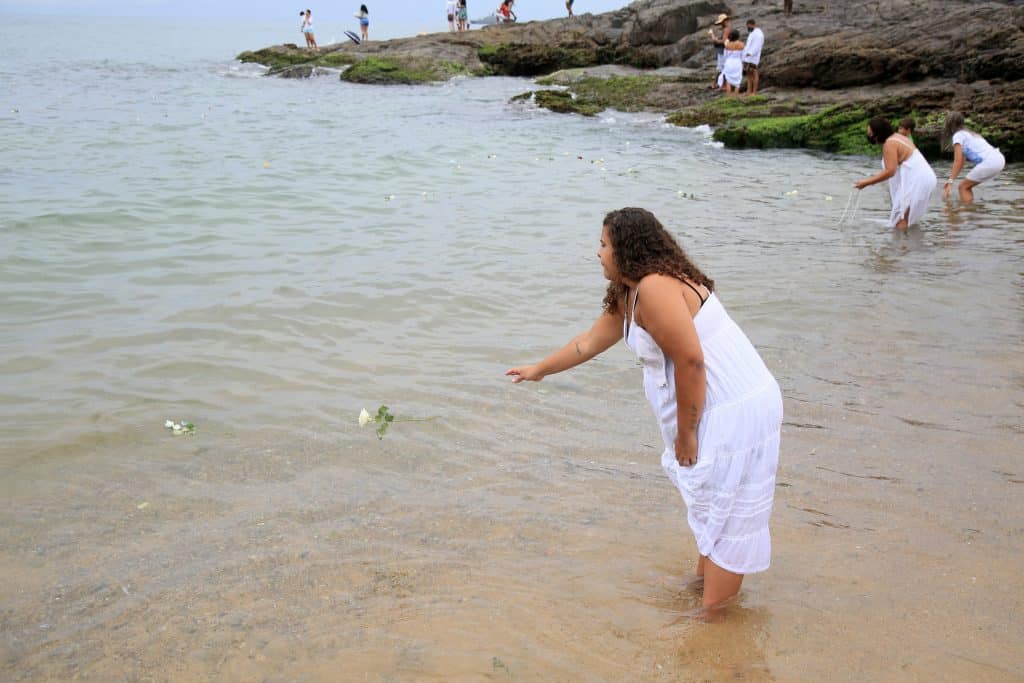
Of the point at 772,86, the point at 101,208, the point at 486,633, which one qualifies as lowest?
the point at 486,633

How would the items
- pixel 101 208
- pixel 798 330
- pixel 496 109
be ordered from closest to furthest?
pixel 798 330, pixel 101 208, pixel 496 109

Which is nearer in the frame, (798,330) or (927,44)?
(798,330)

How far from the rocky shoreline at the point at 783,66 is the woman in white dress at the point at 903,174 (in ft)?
21.1

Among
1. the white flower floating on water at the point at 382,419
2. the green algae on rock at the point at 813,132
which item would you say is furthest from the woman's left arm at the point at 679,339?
the green algae on rock at the point at 813,132

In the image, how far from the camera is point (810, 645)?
343 centimetres

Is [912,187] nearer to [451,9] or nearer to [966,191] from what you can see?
[966,191]

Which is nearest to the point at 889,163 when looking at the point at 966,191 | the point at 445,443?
the point at 966,191

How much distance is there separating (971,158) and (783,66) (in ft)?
36.5

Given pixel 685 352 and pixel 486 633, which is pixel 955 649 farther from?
pixel 486 633

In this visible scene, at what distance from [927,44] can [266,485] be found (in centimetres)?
2102

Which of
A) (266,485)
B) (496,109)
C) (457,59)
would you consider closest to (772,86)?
(496,109)

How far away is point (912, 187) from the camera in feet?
34.6

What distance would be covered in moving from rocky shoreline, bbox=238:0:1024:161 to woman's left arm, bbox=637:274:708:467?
49.8 feet

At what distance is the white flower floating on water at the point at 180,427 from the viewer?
5367 mm
